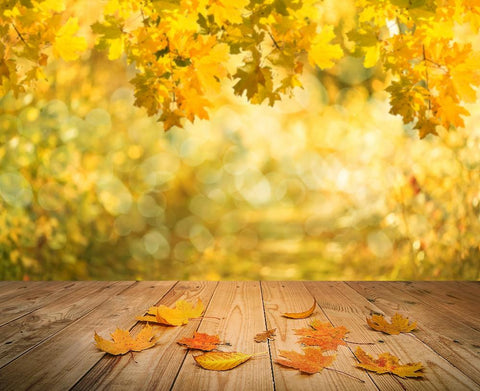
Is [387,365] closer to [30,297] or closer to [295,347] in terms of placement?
[295,347]

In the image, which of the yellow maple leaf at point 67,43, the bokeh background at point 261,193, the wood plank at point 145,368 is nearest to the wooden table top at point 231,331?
the wood plank at point 145,368

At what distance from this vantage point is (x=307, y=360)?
1.01m

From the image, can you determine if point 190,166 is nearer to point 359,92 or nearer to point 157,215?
point 157,215

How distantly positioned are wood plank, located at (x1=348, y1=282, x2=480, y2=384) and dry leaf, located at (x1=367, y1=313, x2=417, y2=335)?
1.0 inches

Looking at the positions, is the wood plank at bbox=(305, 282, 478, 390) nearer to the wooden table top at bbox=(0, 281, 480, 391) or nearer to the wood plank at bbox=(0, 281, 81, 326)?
the wooden table top at bbox=(0, 281, 480, 391)

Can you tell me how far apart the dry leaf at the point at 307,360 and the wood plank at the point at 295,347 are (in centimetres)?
1

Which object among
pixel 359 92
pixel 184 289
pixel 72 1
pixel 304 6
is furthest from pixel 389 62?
pixel 72 1

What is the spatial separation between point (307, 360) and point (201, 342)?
0.25 metres

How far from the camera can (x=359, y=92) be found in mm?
1934

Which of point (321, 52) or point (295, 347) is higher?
point (321, 52)

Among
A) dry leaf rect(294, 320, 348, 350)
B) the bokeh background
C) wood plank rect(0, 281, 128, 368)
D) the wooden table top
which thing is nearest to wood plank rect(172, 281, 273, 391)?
the wooden table top

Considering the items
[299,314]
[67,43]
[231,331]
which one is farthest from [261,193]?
[67,43]

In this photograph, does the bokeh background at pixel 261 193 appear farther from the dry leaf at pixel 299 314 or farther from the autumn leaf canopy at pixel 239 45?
the autumn leaf canopy at pixel 239 45

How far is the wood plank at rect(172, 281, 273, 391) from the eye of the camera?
0.90 m
